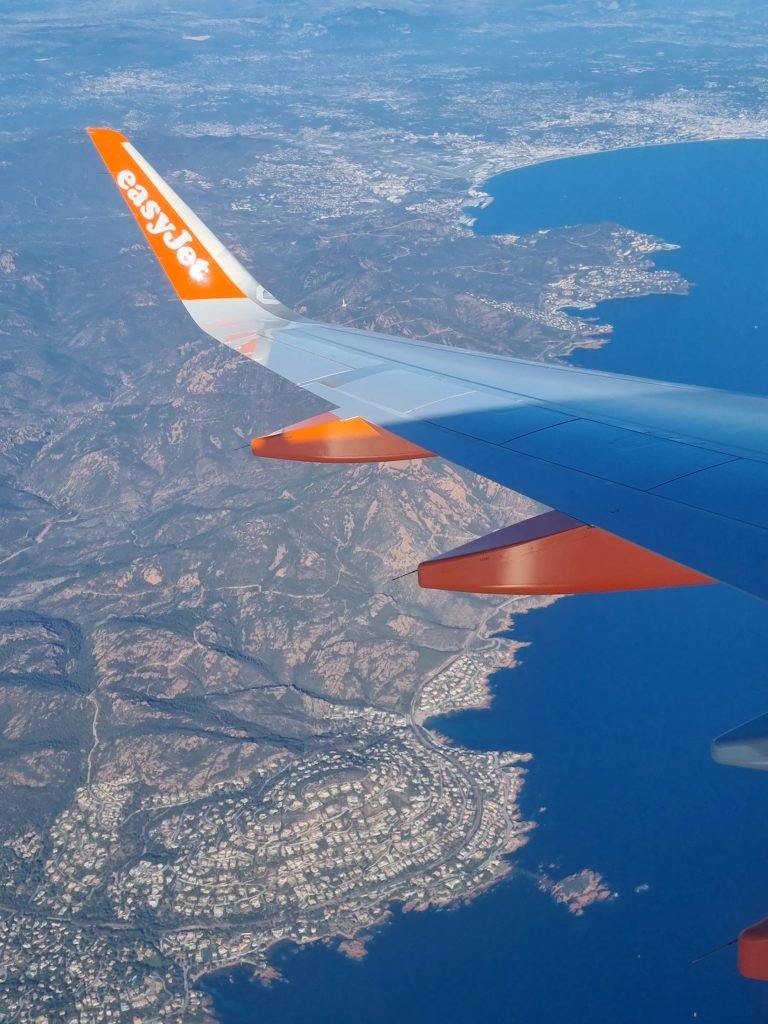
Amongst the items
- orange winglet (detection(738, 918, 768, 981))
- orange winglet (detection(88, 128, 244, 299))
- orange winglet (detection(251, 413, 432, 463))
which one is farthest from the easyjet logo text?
orange winglet (detection(738, 918, 768, 981))

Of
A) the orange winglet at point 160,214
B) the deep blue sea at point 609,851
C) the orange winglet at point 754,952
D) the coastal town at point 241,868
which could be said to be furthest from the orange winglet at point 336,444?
the coastal town at point 241,868

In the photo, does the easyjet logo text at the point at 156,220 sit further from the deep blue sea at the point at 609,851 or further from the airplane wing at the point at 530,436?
the deep blue sea at the point at 609,851

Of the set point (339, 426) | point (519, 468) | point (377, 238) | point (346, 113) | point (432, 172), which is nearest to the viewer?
point (519, 468)

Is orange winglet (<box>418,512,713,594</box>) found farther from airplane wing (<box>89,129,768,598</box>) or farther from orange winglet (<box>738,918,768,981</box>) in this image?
orange winglet (<box>738,918,768,981</box>)

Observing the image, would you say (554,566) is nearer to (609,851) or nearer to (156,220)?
(156,220)

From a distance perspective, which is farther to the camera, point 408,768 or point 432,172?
point 432,172

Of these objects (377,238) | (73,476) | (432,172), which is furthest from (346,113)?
(73,476)

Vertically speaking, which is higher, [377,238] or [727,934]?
[377,238]

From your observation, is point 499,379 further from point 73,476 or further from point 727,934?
point 73,476
